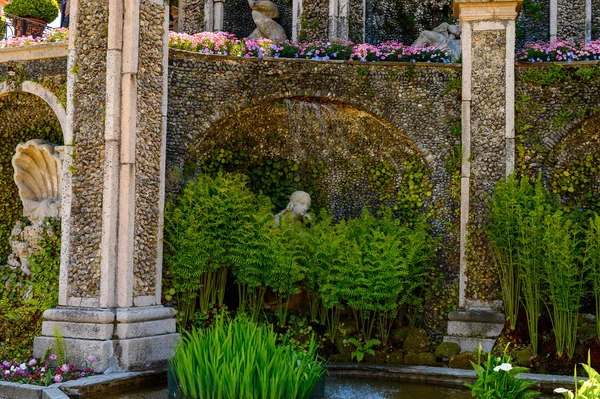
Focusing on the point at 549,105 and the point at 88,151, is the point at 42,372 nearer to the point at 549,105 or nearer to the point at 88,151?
the point at 88,151

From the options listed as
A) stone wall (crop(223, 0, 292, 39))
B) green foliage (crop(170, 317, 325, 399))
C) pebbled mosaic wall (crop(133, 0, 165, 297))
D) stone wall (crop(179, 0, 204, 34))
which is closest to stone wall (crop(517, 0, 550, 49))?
stone wall (crop(223, 0, 292, 39))

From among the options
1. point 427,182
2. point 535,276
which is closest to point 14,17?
point 427,182

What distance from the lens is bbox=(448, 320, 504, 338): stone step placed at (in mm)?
8969

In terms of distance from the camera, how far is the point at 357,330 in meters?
9.11

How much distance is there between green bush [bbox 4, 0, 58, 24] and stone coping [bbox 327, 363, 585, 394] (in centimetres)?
676

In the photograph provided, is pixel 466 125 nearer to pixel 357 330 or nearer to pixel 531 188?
pixel 531 188

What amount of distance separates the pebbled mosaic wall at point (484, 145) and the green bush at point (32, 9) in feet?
20.5

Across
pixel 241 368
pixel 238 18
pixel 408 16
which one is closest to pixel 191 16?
pixel 238 18

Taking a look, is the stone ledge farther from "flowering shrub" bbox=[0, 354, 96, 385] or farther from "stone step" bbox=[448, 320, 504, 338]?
"flowering shrub" bbox=[0, 354, 96, 385]

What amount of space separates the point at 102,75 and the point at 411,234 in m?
4.12

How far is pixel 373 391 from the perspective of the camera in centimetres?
713

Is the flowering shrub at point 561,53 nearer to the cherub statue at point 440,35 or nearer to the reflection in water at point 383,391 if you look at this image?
the cherub statue at point 440,35

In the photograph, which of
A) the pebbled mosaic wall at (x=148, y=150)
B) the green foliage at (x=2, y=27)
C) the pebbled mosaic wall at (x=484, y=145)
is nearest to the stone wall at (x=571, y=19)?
the pebbled mosaic wall at (x=484, y=145)

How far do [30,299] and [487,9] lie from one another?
22.4 feet
